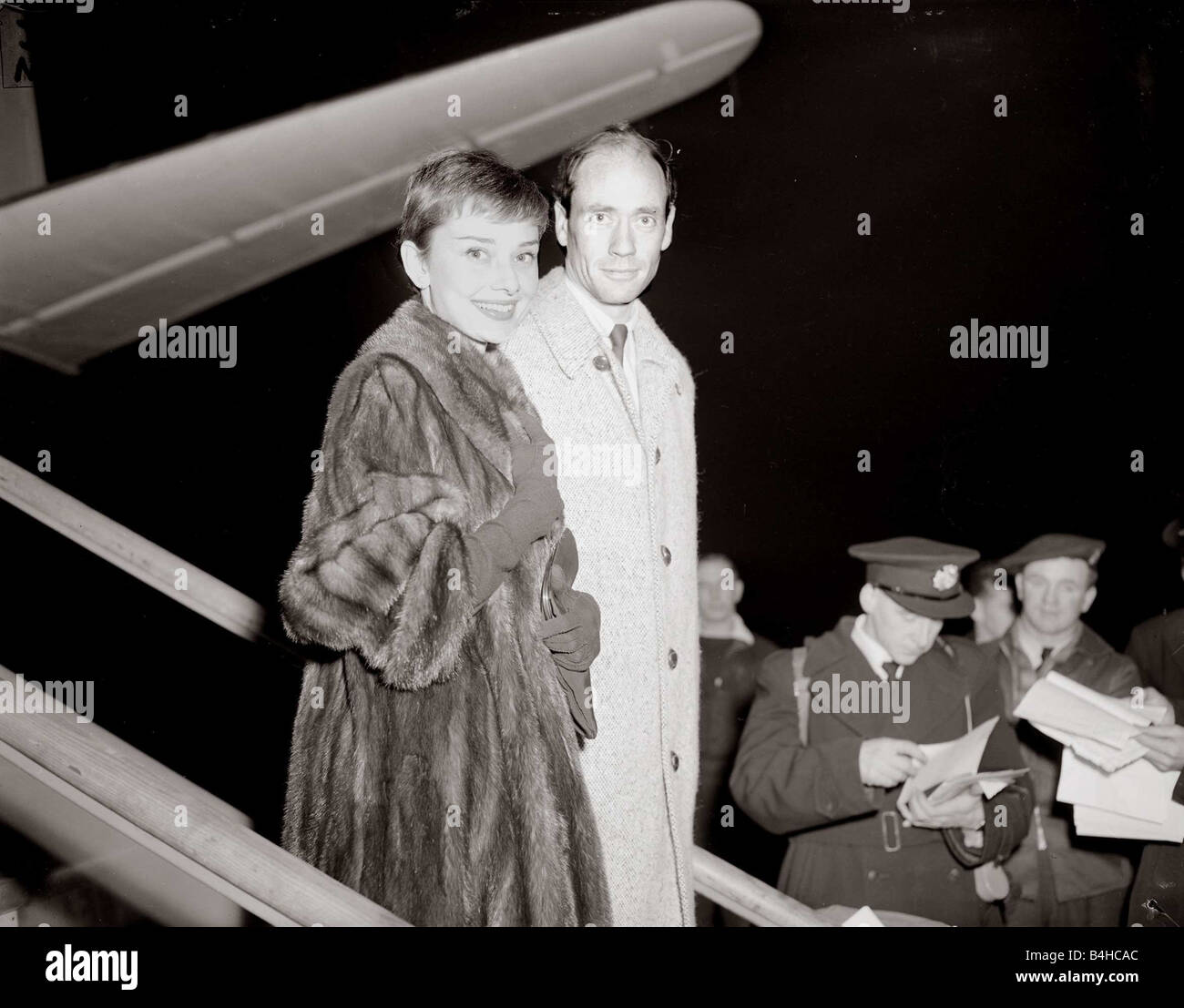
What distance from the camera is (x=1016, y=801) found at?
2627mm

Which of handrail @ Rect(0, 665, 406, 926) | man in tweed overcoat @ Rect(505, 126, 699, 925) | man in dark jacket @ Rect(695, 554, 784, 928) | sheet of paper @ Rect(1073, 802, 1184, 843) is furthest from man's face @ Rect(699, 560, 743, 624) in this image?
handrail @ Rect(0, 665, 406, 926)

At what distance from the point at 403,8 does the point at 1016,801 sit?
2351mm

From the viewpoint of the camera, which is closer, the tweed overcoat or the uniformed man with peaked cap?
the tweed overcoat

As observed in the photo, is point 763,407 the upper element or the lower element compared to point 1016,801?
upper

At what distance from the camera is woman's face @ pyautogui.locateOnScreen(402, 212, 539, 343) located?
7.52ft

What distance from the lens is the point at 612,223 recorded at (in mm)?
2465

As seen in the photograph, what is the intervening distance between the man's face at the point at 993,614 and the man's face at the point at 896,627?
144 millimetres

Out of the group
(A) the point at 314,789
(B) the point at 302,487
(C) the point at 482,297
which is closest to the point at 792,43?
(C) the point at 482,297

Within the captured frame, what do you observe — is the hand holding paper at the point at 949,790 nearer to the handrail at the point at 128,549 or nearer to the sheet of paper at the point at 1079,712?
the sheet of paper at the point at 1079,712

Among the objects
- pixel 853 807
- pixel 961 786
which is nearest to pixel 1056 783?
pixel 961 786

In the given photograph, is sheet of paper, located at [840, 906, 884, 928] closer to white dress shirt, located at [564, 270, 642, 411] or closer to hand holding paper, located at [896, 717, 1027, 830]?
hand holding paper, located at [896, 717, 1027, 830]

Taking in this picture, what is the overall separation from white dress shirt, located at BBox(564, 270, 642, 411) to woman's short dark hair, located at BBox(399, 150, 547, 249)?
0.17 m

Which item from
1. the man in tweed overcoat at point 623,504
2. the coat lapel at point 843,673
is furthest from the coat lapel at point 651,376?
the coat lapel at point 843,673
